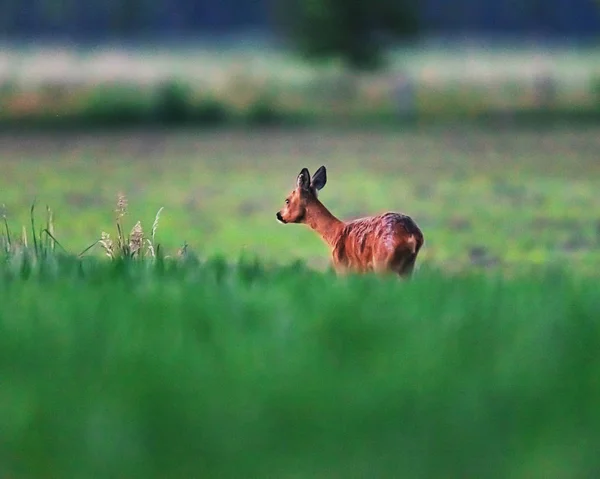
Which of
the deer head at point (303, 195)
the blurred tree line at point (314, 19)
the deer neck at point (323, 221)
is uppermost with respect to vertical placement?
the blurred tree line at point (314, 19)

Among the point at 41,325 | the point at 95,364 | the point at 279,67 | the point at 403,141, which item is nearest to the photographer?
the point at 95,364

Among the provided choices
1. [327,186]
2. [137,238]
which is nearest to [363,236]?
[137,238]

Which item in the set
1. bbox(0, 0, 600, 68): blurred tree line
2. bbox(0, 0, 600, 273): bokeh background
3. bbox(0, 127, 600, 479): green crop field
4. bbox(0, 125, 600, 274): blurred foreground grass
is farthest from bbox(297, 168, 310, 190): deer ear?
bbox(0, 0, 600, 68): blurred tree line

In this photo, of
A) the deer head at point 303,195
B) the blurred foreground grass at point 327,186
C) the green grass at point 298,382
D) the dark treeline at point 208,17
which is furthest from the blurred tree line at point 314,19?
the green grass at point 298,382

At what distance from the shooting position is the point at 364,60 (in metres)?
42.2

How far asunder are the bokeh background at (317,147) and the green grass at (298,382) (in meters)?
4.09

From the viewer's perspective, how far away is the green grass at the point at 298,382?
420 cm

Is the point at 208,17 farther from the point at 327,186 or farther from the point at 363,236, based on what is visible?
the point at 363,236

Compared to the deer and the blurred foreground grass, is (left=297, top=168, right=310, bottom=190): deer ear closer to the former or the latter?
the deer

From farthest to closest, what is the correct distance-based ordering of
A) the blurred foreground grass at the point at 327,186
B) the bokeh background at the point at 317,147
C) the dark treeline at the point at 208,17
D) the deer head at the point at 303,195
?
1. the dark treeline at the point at 208,17
2. the bokeh background at the point at 317,147
3. the blurred foreground grass at the point at 327,186
4. the deer head at the point at 303,195

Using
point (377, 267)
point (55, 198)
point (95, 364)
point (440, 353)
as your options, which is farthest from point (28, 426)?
point (55, 198)

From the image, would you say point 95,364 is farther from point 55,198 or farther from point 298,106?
point 298,106

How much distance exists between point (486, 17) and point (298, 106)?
49.3 meters

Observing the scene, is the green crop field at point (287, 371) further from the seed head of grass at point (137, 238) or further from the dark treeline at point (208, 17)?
the dark treeline at point (208, 17)
